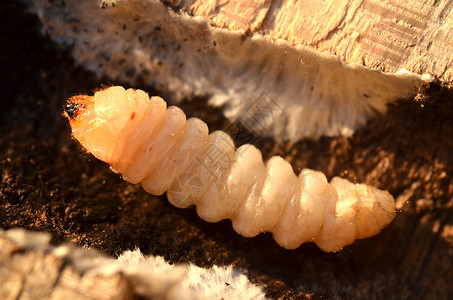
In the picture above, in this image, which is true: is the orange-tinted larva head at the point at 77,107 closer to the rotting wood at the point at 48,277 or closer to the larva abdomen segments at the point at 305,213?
the rotting wood at the point at 48,277

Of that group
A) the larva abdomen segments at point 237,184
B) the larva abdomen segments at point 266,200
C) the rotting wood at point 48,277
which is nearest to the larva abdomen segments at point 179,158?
the larva abdomen segments at point 237,184

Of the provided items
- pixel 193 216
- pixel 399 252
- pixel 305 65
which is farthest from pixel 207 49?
pixel 399 252

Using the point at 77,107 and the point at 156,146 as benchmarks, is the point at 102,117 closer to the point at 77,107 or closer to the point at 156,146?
the point at 77,107

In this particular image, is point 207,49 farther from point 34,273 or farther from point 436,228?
point 436,228

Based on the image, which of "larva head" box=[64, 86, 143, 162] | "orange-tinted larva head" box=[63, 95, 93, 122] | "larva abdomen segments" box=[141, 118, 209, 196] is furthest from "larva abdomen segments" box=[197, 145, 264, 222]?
"orange-tinted larva head" box=[63, 95, 93, 122]

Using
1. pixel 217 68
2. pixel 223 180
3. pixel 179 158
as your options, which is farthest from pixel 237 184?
pixel 217 68

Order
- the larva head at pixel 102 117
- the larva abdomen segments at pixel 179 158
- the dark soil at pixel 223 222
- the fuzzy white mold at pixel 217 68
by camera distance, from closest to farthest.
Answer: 1. the larva head at pixel 102 117
2. the larva abdomen segments at pixel 179 158
3. the fuzzy white mold at pixel 217 68
4. the dark soil at pixel 223 222
